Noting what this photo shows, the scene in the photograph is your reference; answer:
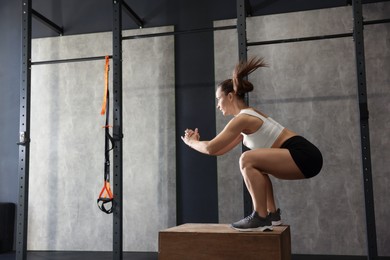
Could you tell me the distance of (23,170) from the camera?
13.1 feet

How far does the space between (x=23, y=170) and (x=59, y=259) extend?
1031mm

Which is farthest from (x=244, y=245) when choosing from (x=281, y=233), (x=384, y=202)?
(x=384, y=202)

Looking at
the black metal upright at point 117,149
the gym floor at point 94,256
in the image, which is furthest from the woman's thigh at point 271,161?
the gym floor at point 94,256

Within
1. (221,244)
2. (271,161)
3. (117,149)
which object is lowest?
(221,244)

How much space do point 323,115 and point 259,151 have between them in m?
1.98

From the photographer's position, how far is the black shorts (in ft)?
8.95

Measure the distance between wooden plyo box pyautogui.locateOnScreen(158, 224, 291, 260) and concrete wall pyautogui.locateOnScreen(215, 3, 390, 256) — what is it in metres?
1.73

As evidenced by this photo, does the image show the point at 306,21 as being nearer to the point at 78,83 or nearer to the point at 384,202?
the point at 384,202

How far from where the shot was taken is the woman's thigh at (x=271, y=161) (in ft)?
8.85

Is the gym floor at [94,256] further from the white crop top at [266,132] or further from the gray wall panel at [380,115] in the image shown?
the white crop top at [266,132]

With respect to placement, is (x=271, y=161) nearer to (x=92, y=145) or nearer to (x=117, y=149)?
(x=117, y=149)

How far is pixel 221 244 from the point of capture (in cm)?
261

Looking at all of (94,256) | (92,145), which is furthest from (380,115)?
(94,256)

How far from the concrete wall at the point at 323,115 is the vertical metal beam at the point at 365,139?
3.08ft
